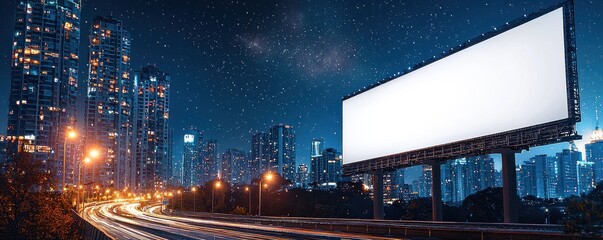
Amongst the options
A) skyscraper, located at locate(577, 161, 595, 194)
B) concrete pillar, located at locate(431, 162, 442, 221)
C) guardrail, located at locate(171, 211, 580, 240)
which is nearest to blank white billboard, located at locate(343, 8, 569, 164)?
concrete pillar, located at locate(431, 162, 442, 221)

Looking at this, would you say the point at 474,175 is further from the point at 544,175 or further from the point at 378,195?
the point at 378,195

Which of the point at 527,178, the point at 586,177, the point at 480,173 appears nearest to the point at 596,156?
the point at 586,177

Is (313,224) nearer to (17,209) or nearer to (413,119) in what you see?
(413,119)

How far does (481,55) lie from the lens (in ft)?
131

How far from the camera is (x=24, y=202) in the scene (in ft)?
120

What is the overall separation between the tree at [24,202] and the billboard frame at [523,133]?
3064 cm

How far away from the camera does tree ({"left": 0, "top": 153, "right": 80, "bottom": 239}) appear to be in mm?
35781

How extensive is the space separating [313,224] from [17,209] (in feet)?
90.2

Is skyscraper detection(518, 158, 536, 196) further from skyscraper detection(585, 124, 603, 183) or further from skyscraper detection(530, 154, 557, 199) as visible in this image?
skyscraper detection(585, 124, 603, 183)

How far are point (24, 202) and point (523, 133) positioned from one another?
3489 centimetres

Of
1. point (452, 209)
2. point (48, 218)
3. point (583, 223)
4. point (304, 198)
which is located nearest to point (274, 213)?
point (304, 198)

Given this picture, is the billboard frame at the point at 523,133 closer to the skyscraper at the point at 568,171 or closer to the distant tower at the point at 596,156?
the distant tower at the point at 596,156

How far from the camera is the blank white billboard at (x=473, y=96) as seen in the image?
33750 mm

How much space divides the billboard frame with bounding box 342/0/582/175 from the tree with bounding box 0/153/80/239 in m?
30.6
